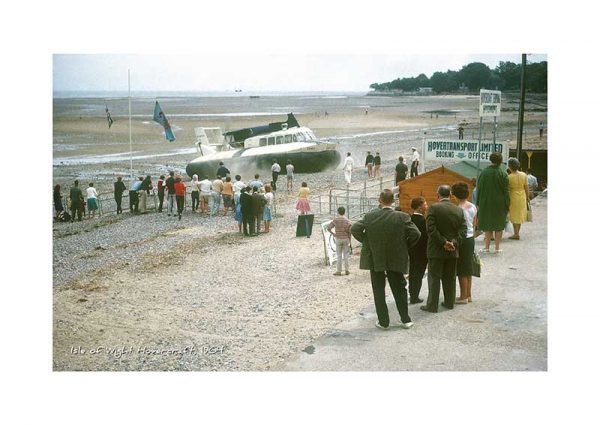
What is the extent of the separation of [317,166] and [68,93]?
264 inches

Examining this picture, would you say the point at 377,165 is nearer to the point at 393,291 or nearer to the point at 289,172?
the point at 289,172

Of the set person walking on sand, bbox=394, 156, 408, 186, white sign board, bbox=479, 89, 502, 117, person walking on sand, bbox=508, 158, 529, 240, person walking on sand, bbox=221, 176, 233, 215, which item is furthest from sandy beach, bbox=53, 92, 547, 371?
person walking on sand, bbox=394, 156, 408, 186

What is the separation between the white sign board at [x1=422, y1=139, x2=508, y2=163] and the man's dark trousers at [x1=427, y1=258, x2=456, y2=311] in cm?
275

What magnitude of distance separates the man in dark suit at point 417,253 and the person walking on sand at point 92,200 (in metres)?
4.09

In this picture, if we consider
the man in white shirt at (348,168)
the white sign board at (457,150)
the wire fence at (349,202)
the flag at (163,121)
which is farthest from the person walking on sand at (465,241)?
the man in white shirt at (348,168)

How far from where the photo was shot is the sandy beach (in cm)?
631

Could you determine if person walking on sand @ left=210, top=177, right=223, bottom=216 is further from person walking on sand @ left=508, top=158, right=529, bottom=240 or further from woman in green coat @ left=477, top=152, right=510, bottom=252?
person walking on sand @ left=508, top=158, right=529, bottom=240

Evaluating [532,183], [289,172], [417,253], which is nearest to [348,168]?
[289,172]

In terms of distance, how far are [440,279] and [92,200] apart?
4903 millimetres

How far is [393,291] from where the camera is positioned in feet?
19.4

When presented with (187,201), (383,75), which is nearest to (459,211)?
(383,75)

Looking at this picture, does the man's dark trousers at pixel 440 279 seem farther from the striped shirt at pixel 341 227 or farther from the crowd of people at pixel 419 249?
the striped shirt at pixel 341 227

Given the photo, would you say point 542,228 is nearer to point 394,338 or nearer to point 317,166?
point 394,338

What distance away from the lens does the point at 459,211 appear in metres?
5.91
